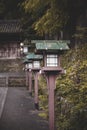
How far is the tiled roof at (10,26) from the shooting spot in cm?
4203

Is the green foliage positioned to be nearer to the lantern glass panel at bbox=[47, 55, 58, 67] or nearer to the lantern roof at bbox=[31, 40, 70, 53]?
the lantern glass panel at bbox=[47, 55, 58, 67]

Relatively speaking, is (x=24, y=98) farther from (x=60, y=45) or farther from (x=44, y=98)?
(x=60, y=45)

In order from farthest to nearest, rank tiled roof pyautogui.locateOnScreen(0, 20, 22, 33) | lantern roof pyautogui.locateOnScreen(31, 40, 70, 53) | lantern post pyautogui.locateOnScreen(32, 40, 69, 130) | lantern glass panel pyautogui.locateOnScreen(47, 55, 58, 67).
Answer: tiled roof pyautogui.locateOnScreen(0, 20, 22, 33), lantern glass panel pyautogui.locateOnScreen(47, 55, 58, 67), lantern post pyautogui.locateOnScreen(32, 40, 69, 130), lantern roof pyautogui.locateOnScreen(31, 40, 70, 53)

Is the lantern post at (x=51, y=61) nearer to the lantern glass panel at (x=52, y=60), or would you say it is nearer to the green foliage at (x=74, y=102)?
the lantern glass panel at (x=52, y=60)

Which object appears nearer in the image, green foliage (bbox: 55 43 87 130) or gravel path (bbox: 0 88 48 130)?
green foliage (bbox: 55 43 87 130)

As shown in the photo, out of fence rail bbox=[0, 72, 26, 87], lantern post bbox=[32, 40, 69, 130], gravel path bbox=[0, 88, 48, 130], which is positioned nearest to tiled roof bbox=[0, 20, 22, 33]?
fence rail bbox=[0, 72, 26, 87]

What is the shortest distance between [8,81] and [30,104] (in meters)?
13.2

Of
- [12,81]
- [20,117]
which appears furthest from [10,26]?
[20,117]

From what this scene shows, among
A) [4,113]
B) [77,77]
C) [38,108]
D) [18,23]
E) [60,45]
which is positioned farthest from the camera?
[18,23]

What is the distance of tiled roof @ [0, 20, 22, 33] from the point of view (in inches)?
A: 1655

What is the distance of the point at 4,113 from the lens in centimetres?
1647

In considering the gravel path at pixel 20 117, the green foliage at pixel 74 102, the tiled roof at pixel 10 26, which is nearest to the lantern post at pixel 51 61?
the green foliage at pixel 74 102

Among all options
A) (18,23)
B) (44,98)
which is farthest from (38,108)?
(18,23)

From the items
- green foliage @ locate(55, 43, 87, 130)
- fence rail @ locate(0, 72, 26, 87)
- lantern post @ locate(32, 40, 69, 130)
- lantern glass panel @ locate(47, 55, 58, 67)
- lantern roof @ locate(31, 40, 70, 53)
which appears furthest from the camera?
fence rail @ locate(0, 72, 26, 87)
